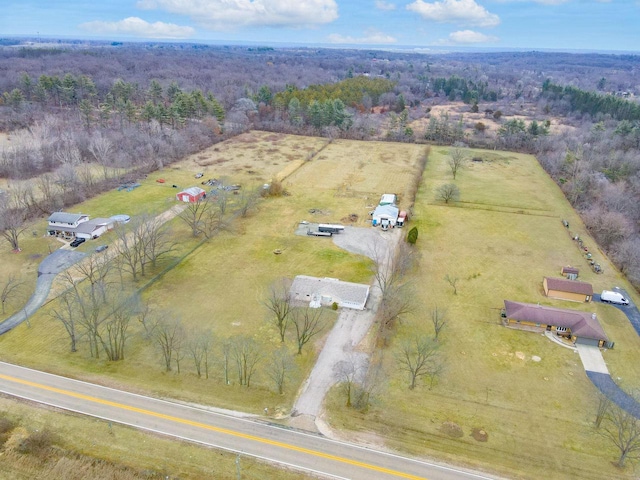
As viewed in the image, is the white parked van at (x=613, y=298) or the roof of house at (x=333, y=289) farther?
the white parked van at (x=613, y=298)

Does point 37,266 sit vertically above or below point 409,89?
below

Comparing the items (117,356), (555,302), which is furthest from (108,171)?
(555,302)

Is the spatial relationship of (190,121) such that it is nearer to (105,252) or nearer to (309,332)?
(105,252)

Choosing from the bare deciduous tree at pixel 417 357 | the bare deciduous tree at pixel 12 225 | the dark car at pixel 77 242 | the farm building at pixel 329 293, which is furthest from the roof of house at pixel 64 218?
the bare deciduous tree at pixel 417 357

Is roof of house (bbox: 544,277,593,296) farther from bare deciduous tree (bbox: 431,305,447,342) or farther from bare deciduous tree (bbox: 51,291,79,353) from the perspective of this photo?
bare deciduous tree (bbox: 51,291,79,353)

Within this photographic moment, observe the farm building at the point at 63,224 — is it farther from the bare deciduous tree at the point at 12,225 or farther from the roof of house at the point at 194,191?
the roof of house at the point at 194,191

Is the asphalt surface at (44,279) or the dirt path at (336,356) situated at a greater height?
the dirt path at (336,356)

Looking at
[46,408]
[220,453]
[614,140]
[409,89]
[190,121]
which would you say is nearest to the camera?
[220,453]

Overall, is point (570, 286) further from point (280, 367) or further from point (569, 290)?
point (280, 367)
